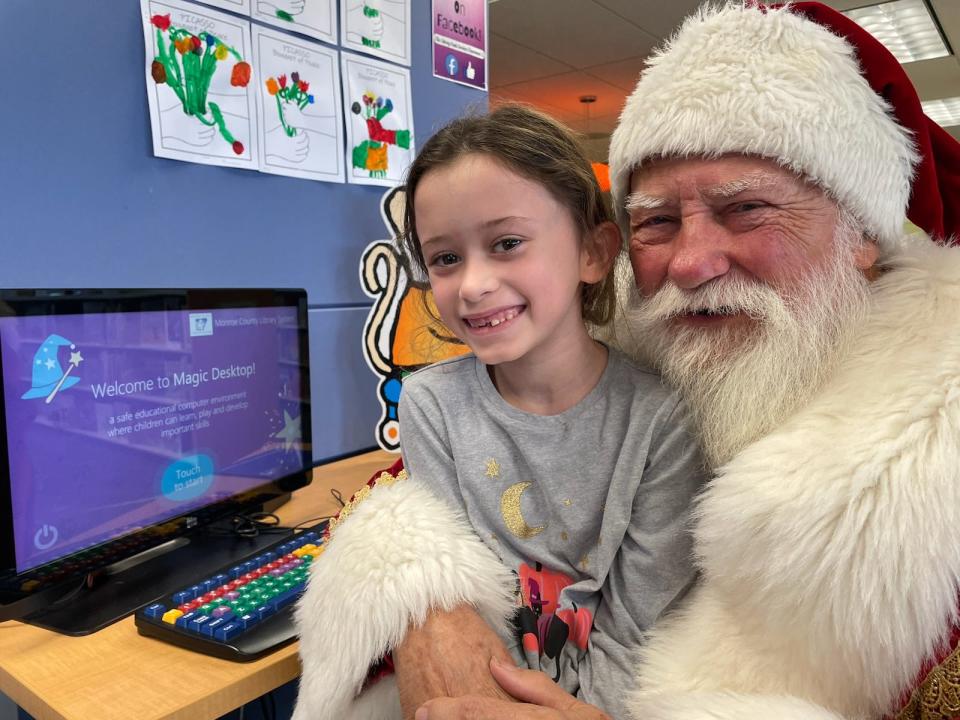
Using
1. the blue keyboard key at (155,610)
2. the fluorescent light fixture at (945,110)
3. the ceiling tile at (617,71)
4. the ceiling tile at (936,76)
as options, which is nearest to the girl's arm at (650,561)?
the blue keyboard key at (155,610)

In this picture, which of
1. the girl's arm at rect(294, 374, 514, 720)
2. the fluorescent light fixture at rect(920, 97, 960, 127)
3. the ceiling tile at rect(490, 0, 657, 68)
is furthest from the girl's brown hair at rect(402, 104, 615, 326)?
the fluorescent light fixture at rect(920, 97, 960, 127)

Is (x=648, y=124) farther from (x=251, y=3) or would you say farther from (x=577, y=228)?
(x=251, y=3)

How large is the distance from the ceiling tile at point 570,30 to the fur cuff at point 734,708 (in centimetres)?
385

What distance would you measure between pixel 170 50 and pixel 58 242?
385 mm

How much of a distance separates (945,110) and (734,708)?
799 centimetres

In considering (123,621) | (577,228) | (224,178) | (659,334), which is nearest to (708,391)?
(659,334)

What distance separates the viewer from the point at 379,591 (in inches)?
30.6

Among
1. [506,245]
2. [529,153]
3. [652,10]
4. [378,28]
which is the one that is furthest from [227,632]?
[652,10]

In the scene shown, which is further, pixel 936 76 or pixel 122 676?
pixel 936 76

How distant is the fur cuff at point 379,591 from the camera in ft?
2.52

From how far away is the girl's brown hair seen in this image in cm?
90

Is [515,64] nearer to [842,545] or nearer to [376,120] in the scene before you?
[376,120]

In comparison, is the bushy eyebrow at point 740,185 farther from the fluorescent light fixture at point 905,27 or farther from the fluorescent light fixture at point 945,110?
the fluorescent light fixture at point 945,110

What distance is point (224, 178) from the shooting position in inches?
50.8
